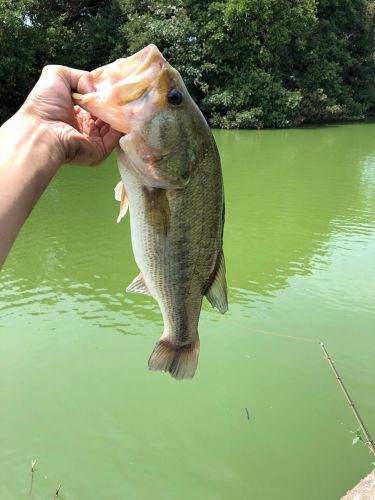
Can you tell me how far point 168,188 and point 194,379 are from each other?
2584 millimetres

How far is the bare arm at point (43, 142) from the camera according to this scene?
139 centimetres

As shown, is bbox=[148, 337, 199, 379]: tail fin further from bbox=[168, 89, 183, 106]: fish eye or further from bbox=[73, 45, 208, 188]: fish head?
bbox=[168, 89, 183, 106]: fish eye

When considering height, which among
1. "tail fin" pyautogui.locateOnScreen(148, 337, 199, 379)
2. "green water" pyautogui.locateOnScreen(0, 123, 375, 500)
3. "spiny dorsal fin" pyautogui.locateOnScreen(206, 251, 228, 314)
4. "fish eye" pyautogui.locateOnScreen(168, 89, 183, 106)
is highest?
"fish eye" pyautogui.locateOnScreen(168, 89, 183, 106)

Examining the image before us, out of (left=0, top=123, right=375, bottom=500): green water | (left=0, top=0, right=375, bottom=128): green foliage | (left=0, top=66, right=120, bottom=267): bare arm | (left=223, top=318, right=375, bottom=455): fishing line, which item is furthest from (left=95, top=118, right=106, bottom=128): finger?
(left=0, top=0, right=375, bottom=128): green foliage

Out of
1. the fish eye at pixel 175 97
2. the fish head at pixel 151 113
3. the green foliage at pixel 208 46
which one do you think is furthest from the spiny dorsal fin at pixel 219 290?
the green foliage at pixel 208 46

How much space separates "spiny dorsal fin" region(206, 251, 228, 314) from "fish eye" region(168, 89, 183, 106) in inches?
20.4

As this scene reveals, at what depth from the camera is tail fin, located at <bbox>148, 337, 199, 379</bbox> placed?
1.65 m

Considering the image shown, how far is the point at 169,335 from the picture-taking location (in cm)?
166

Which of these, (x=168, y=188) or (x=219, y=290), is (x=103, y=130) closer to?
(x=168, y=188)

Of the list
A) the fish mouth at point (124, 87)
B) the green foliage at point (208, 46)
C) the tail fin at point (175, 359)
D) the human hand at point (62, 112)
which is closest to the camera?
the fish mouth at point (124, 87)

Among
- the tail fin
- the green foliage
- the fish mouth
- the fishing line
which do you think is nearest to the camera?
the fish mouth

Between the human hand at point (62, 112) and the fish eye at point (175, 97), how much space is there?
0.87ft

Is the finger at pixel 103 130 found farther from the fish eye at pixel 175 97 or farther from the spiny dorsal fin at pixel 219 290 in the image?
the spiny dorsal fin at pixel 219 290

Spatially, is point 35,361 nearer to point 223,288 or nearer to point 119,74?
point 223,288
